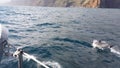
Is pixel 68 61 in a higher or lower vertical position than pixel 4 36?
lower

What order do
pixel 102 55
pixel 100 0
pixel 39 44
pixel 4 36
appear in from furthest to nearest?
pixel 100 0 < pixel 39 44 < pixel 102 55 < pixel 4 36

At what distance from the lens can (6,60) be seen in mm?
18172

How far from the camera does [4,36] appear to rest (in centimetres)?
1534

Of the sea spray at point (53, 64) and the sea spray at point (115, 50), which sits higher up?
the sea spray at point (53, 64)

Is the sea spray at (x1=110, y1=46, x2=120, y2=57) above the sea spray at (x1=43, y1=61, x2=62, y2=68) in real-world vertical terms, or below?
below

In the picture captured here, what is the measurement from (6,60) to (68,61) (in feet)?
16.3

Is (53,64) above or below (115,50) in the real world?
above

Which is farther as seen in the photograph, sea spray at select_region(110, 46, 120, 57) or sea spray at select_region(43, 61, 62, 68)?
sea spray at select_region(110, 46, 120, 57)

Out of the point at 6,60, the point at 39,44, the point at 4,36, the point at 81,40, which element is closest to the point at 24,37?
the point at 39,44

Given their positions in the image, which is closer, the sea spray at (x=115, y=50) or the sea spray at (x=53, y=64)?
the sea spray at (x=53, y=64)

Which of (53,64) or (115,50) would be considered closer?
(53,64)

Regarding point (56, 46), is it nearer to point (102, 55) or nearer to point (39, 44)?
point (39, 44)

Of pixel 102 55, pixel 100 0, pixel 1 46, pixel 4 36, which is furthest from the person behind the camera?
pixel 100 0

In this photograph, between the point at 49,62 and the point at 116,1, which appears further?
the point at 116,1
